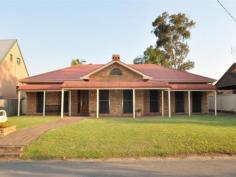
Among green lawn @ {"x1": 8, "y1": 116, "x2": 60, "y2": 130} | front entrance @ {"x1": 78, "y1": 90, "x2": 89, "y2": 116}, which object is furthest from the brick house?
green lawn @ {"x1": 8, "y1": 116, "x2": 60, "y2": 130}

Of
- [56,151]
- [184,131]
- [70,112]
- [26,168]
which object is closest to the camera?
[26,168]

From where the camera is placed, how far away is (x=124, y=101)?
22.9 m

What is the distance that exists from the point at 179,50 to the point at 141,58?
9955 mm

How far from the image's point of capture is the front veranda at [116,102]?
22.7 m

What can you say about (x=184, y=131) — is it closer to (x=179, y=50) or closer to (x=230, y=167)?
(x=230, y=167)

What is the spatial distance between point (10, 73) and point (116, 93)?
1420cm

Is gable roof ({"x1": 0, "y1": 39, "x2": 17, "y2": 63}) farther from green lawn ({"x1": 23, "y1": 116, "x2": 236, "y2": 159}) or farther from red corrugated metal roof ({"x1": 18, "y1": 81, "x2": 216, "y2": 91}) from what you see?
green lawn ({"x1": 23, "y1": 116, "x2": 236, "y2": 159})

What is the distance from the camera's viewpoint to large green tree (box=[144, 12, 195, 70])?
1779 inches

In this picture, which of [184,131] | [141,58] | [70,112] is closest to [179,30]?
[141,58]

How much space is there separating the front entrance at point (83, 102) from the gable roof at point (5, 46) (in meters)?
10.8

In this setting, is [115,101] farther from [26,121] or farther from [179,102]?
[26,121]

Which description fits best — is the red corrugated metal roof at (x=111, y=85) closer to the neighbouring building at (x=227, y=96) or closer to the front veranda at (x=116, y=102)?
the front veranda at (x=116, y=102)

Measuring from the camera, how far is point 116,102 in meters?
22.8

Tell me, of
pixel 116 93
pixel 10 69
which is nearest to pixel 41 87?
pixel 116 93
